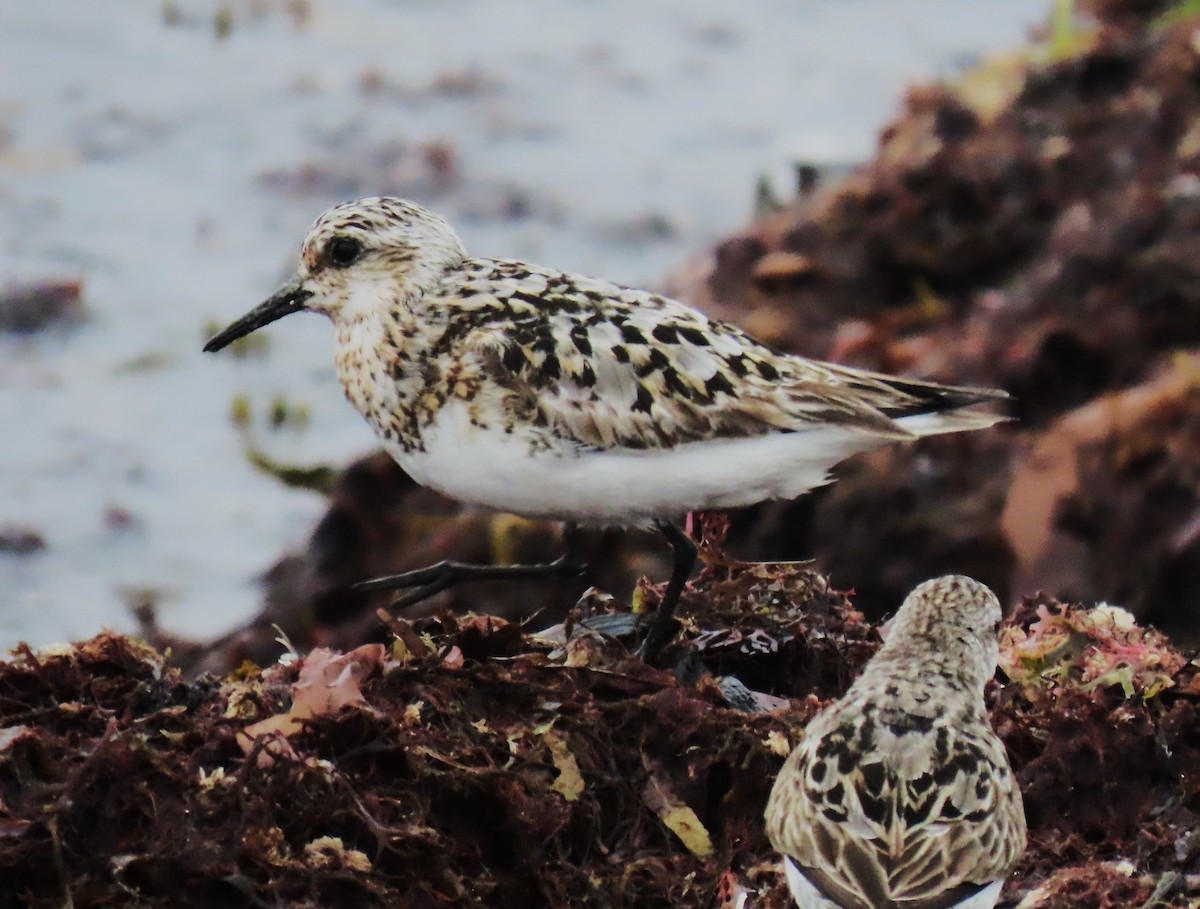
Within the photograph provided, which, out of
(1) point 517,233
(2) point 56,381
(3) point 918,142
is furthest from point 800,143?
(2) point 56,381

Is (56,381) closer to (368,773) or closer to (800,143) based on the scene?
(800,143)

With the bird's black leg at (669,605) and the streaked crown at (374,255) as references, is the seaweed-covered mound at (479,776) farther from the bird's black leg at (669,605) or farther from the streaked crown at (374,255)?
the streaked crown at (374,255)

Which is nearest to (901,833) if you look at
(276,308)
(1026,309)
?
(276,308)

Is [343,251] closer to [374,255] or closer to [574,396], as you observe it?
[374,255]

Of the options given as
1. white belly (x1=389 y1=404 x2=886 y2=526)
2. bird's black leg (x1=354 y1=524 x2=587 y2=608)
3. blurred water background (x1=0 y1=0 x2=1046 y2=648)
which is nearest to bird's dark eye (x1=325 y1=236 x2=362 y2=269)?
white belly (x1=389 y1=404 x2=886 y2=526)

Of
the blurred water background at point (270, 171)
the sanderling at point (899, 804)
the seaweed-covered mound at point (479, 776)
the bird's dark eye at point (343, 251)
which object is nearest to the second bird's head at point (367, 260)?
the bird's dark eye at point (343, 251)
